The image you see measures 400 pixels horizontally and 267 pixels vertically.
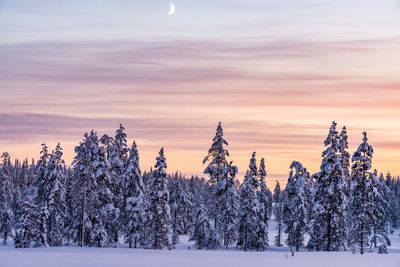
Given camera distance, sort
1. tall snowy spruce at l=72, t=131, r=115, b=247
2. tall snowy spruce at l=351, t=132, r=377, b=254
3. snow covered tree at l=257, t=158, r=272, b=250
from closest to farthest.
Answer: tall snowy spruce at l=351, t=132, r=377, b=254 < tall snowy spruce at l=72, t=131, r=115, b=247 < snow covered tree at l=257, t=158, r=272, b=250

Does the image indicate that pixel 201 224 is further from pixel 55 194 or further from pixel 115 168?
pixel 55 194

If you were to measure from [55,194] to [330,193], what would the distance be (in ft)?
111

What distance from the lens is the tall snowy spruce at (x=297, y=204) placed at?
7212 cm

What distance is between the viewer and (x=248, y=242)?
2869 inches

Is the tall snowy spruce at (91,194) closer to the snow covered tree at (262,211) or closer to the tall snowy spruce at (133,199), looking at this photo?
the tall snowy spruce at (133,199)

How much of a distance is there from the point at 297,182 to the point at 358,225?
11.1 metres

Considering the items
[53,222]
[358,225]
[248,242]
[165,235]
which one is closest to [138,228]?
[165,235]

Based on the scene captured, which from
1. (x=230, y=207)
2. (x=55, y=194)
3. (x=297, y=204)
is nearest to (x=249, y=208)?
(x=230, y=207)

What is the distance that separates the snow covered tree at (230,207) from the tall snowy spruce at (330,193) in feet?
41.3

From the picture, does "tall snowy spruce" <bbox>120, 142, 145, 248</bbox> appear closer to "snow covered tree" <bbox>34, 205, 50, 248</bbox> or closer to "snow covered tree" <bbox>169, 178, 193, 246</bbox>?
"snow covered tree" <bbox>34, 205, 50, 248</bbox>

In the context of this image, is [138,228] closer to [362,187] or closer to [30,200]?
[30,200]

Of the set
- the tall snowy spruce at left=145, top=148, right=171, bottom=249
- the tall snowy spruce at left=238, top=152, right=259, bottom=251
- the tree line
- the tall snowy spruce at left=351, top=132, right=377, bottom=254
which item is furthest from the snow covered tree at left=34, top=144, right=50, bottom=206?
the tall snowy spruce at left=351, top=132, right=377, bottom=254

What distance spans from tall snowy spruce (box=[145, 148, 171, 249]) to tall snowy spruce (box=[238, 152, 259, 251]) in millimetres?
11300

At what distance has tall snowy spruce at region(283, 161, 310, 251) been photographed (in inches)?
2840
